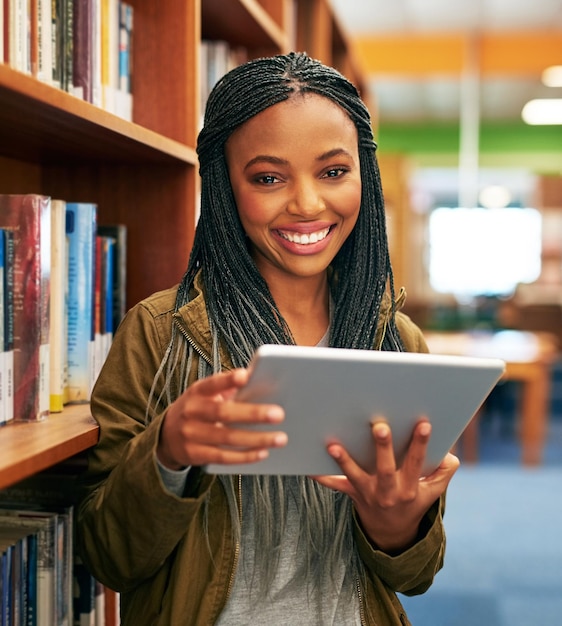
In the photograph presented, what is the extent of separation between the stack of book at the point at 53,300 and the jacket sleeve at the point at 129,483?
0.33 ft

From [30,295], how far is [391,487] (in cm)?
52

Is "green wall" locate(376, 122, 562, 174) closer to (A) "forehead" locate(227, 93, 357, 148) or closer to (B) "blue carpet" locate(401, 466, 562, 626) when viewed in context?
(B) "blue carpet" locate(401, 466, 562, 626)

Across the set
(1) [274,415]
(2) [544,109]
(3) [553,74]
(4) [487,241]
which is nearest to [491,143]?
(4) [487,241]

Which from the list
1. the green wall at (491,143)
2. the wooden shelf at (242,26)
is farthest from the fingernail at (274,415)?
the green wall at (491,143)

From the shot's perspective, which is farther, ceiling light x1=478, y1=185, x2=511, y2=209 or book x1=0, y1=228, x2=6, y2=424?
ceiling light x1=478, y1=185, x2=511, y2=209

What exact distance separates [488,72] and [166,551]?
22.2 feet

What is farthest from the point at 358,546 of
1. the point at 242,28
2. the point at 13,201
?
the point at 242,28

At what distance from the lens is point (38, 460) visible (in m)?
0.91

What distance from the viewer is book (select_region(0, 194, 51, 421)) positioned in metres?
1.07

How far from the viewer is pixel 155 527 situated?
967 mm

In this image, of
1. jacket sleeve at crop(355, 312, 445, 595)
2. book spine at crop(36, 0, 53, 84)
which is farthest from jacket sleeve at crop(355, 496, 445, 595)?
Answer: book spine at crop(36, 0, 53, 84)

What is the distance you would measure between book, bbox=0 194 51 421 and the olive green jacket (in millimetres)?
84

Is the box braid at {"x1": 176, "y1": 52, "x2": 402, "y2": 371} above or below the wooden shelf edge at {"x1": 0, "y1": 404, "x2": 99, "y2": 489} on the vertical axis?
above

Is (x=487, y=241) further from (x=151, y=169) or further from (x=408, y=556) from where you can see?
(x=408, y=556)
